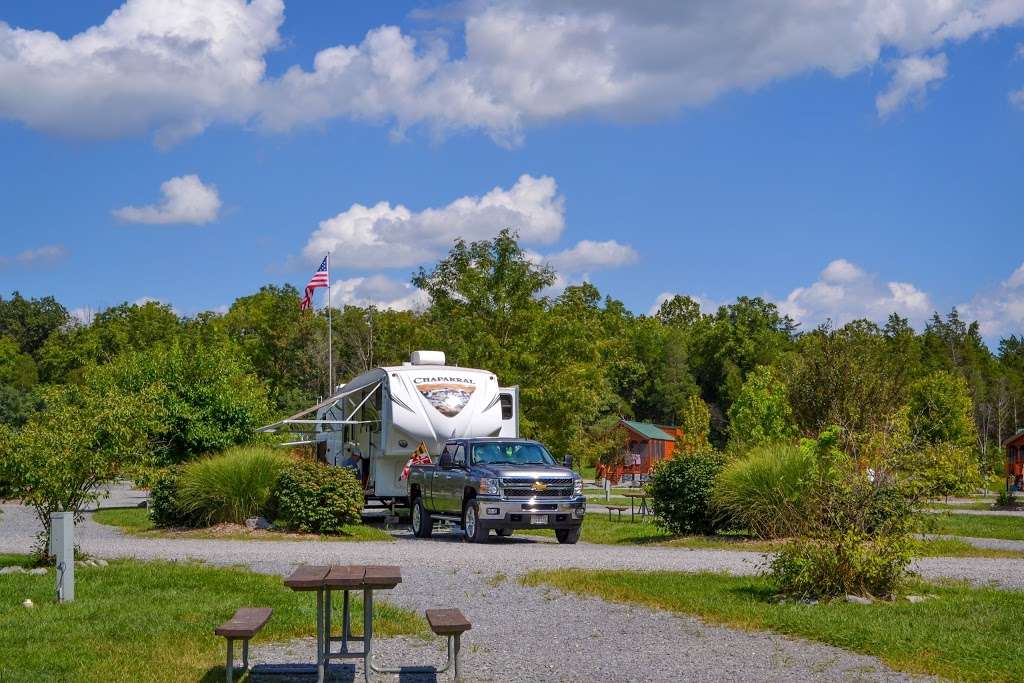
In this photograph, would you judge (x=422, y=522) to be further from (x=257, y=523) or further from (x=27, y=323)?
(x=27, y=323)

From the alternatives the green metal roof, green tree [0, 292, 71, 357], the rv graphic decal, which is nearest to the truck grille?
the rv graphic decal

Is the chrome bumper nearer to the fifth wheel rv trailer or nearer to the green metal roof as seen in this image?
the fifth wheel rv trailer

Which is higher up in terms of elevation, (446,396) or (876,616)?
(446,396)

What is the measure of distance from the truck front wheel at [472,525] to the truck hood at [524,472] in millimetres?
605

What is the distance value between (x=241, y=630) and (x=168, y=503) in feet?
49.7

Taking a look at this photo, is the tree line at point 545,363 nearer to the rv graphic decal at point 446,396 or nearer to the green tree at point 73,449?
the green tree at point 73,449

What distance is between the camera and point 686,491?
754 inches

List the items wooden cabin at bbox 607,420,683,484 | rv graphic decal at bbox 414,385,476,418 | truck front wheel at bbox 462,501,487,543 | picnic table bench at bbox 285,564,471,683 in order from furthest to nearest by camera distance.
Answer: wooden cabin at bbox 607,420,683,484 < rv graphic decal at bbox 414,385,476,418 < truck front wheel at bbox 462,501,487,543 < picnic table bench at bbox 285,564,471,683

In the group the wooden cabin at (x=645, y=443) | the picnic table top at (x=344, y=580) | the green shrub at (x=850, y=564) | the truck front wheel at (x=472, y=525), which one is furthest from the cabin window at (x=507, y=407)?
the wooden cabin at (x=645, y=443)

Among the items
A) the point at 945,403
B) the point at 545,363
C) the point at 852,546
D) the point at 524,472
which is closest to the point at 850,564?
the point at 852,546

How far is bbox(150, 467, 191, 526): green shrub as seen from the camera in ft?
70.4

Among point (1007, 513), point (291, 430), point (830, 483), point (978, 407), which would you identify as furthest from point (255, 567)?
point (978, 407)

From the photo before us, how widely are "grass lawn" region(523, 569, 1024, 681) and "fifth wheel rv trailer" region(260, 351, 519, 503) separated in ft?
31.2

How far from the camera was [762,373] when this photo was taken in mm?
62375
